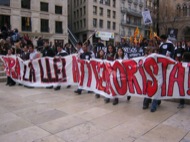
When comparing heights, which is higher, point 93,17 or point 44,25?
point 93,17

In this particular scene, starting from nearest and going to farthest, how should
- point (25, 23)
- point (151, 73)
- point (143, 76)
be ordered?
point (151, 73) < point (143, 76) < point (25, 23)

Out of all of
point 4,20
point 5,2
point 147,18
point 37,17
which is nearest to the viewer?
point 147,18

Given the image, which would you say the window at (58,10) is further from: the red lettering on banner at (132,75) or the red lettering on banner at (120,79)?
the red lettering on banner at (132,75)

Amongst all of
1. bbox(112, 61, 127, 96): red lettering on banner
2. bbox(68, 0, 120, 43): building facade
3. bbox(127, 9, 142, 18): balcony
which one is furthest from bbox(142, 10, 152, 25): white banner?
bbox(127, 9, 142, 18): balcony

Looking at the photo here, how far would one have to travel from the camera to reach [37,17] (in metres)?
36.4

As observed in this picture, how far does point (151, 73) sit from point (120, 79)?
95 centimetres

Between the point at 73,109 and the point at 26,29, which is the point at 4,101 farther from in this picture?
the point at 26,29

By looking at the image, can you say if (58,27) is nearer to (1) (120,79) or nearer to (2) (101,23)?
(2) (101,23)

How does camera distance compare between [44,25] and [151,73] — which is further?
[44,25]

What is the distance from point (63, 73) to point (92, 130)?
4332 millimetres

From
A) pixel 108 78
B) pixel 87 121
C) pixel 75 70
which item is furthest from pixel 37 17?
pixel 87 121

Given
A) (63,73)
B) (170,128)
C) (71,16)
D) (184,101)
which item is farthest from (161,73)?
(71,16)

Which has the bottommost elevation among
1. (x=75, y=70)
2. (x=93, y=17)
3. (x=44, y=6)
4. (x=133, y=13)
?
(x=75, y=70)

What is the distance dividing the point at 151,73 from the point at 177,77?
2.16 ft
